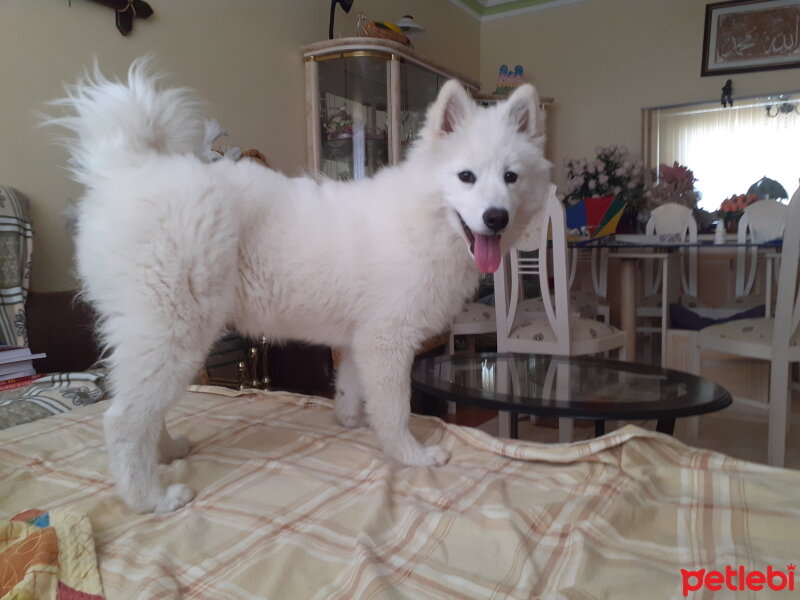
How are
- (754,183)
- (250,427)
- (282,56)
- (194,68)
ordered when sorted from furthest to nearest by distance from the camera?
(754,183) → (282,56) → (194,68) → (250,427)

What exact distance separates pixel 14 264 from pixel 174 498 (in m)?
1.36

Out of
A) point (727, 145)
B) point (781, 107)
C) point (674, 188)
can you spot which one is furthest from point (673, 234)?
point (781, 107)

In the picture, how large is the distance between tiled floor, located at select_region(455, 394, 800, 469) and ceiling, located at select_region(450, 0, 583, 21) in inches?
168

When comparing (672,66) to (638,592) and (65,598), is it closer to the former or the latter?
(638,592)

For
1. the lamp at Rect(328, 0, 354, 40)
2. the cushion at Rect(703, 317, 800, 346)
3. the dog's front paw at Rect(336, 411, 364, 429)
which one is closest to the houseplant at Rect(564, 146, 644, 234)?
the cushion at Rect(703, 317, 800, 346)

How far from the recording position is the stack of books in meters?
1.85

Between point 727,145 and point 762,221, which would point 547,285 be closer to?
point 762,221

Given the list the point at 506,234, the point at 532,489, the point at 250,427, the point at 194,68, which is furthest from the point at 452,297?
the point at 194,68

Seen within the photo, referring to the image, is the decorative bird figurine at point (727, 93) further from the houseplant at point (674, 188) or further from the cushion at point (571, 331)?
the cushion at point (571, 331)

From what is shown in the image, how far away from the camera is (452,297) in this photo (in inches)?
60.7

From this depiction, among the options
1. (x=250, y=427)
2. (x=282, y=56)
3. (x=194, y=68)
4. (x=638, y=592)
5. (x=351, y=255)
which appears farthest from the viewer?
(x=282, y=56)

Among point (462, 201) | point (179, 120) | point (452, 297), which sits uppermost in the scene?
point (179, 120)

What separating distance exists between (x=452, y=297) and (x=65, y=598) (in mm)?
1075

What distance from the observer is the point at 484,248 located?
1.47m
